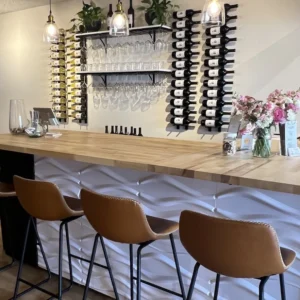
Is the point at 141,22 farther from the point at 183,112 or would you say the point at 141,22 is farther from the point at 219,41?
the point at 183,112

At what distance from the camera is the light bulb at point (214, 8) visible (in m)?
2.77

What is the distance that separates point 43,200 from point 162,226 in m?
0.70

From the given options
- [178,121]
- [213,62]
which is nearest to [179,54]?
[213,62]

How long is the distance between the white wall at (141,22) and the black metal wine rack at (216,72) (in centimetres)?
12

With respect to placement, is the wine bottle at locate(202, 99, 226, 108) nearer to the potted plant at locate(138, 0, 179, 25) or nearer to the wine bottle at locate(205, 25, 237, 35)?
the wine bottle at locate(205, 25, 237, 35)

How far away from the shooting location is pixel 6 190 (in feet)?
8.57

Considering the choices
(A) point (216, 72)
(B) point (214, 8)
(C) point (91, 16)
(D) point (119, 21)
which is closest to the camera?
(B) point (214, 8)

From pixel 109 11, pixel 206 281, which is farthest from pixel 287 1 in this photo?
A: pixel 206 281

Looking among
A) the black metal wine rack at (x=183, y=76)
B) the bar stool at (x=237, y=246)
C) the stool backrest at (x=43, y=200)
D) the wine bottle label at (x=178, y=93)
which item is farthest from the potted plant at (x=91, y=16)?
the bar stool at (x=237, y=246)

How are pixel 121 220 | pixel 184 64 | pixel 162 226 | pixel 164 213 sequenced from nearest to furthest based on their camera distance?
pixel 121 220 < pixel 162 226 < pixel 164 213 < pixel 184 64

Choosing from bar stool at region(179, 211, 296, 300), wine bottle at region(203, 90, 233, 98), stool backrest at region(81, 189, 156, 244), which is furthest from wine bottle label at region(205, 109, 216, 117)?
bar stool at region(179, 211, 296, 300)

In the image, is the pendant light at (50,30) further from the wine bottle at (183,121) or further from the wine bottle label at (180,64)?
the wine bottle at (183,121)

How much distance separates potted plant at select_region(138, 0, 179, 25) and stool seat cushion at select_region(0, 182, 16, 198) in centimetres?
269

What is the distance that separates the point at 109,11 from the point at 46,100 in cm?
188
